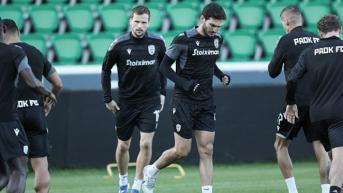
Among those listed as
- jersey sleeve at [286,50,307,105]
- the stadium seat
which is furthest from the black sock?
the stadium seat

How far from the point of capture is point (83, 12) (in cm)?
1947

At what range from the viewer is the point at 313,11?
68.8 feet

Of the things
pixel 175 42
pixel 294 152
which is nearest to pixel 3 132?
pixel 175 42

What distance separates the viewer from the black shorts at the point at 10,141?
9555mm

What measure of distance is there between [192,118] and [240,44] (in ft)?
26.6

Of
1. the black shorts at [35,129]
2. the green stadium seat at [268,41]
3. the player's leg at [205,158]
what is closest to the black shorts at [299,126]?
the player's leg at [205,158]

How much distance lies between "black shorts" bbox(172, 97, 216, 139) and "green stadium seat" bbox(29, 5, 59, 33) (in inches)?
309

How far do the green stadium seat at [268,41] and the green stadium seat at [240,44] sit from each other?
233 mm

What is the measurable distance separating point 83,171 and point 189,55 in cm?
561

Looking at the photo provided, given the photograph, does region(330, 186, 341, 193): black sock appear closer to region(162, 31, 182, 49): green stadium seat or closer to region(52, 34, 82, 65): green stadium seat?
region(162, 31, 182, 49): green stadium seat

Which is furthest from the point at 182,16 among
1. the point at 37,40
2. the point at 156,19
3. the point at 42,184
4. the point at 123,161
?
the point at 42,184

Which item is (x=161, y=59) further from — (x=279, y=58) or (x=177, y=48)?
(x=279, y=58)

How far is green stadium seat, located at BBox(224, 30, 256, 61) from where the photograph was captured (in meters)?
19.8

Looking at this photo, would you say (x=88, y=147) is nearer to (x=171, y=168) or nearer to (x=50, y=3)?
(x=171, y=168)
